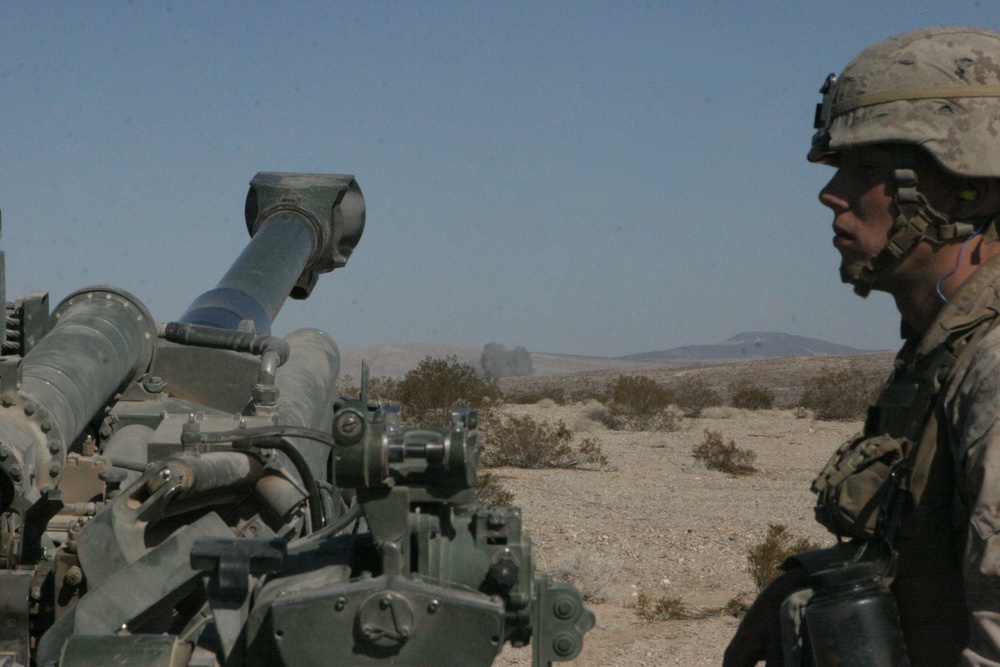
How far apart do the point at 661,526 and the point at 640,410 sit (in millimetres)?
13908

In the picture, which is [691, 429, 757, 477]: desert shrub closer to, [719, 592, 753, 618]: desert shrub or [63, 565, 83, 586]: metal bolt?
[719, 592, 753, 618]: desert shrub

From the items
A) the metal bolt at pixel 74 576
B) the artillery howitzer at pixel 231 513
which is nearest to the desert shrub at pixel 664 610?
the artillery howitzer at pixel 231 513

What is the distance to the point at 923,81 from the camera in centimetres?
290

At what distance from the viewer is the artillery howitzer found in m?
2.46

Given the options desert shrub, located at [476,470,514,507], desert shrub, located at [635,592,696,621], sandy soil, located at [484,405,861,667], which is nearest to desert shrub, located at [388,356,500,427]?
sandy soil, located at [484,405,861,667]

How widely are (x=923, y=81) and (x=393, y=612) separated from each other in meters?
1.66

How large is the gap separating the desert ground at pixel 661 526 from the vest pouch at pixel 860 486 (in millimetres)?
5002

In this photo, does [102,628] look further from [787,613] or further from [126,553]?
[787,613]

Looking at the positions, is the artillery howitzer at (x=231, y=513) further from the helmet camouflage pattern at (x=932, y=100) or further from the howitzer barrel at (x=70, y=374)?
the helmet camouflage pattern at (x=932, y=100)

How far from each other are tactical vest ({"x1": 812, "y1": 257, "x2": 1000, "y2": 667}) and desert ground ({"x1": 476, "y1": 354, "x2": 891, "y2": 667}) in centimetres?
507

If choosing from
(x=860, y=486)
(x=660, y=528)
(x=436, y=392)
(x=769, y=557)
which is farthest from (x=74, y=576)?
(x=436, y=392)

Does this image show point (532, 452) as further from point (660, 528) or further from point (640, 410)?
point (640, 410)

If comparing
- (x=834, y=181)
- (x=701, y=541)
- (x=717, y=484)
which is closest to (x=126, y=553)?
(x=834, y=181)

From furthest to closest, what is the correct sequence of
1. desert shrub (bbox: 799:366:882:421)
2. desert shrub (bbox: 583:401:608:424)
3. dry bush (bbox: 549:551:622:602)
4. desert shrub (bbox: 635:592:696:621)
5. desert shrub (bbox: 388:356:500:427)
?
desert shrub (bbox: 799:366:882:421) → desert shrub (bbox: 583:401:608:424) → desert shrub (bbox: 388:356:500:427) → dry bush (bbox: 549:551:622:602) → desert shrub (bbox: 635:592:696:621)
